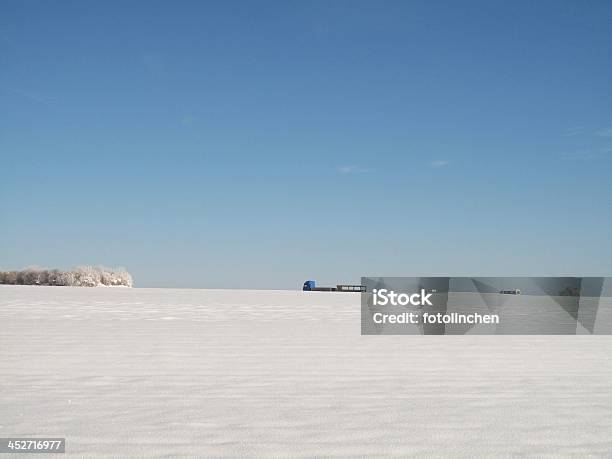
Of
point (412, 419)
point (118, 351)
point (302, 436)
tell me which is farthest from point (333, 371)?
point (118, 351)

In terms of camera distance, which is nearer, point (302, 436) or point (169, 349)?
point (302, 436)

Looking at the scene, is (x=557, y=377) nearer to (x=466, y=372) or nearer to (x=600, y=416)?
(x=466, y=372)

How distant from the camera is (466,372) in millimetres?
6715

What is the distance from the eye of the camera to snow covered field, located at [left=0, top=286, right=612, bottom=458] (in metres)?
3.98

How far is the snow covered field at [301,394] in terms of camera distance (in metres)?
3.98

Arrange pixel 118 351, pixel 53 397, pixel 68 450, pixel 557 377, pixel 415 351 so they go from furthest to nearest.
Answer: pixel 415 351, pixel 118 351, pixel 557 377, pixel 53 397, pixel 68 450

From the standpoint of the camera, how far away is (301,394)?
5395 millimetres

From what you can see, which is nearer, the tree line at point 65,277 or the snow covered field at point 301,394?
the snow covered field at point 301,394

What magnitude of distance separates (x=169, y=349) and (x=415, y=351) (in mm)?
3495

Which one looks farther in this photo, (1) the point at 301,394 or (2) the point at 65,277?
(2) the point at 65,277

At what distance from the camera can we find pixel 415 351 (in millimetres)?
8445

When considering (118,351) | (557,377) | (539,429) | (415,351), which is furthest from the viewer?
(415,351)

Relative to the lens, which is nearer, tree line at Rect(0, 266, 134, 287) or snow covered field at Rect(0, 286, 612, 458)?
snow covered field at Rect(0, 286, 612, 458)

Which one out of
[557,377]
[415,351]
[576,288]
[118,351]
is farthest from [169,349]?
[576,288]
